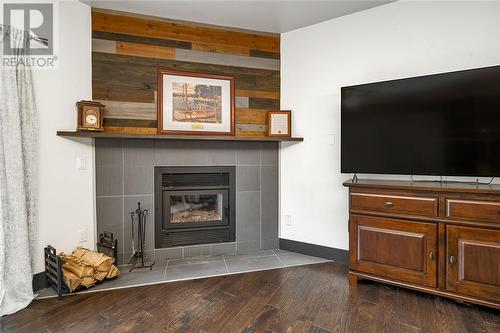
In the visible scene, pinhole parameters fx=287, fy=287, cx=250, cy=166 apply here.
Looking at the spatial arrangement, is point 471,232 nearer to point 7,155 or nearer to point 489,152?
point 489,152

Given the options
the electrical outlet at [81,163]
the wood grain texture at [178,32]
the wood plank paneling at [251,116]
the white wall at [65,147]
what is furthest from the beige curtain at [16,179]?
the wood plank paneling at [251,116]

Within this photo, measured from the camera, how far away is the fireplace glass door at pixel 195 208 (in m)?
3.17

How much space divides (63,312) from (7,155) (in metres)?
1.22

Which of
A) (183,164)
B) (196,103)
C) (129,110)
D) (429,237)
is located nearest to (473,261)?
(429,237)

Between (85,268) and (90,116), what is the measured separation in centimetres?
133

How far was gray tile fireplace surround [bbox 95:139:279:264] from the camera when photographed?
2.93 metres

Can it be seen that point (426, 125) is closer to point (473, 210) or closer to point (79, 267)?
point (473, 210)

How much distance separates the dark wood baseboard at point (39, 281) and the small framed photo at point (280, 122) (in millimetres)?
2543

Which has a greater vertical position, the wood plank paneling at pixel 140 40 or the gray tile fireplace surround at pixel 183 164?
the wood plank paneling at pixel 140 40

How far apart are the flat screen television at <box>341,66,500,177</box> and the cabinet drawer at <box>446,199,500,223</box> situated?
0.25 m

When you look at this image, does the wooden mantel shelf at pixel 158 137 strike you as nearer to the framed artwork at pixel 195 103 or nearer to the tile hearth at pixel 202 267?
the framed artwork at pixel 195 103

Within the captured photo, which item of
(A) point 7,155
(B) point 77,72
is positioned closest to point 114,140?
(B) point 77,72

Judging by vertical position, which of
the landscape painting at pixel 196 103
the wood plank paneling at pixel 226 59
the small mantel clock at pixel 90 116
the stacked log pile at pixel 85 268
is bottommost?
the stacked log pile at pixel 85 268

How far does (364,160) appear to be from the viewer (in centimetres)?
262
